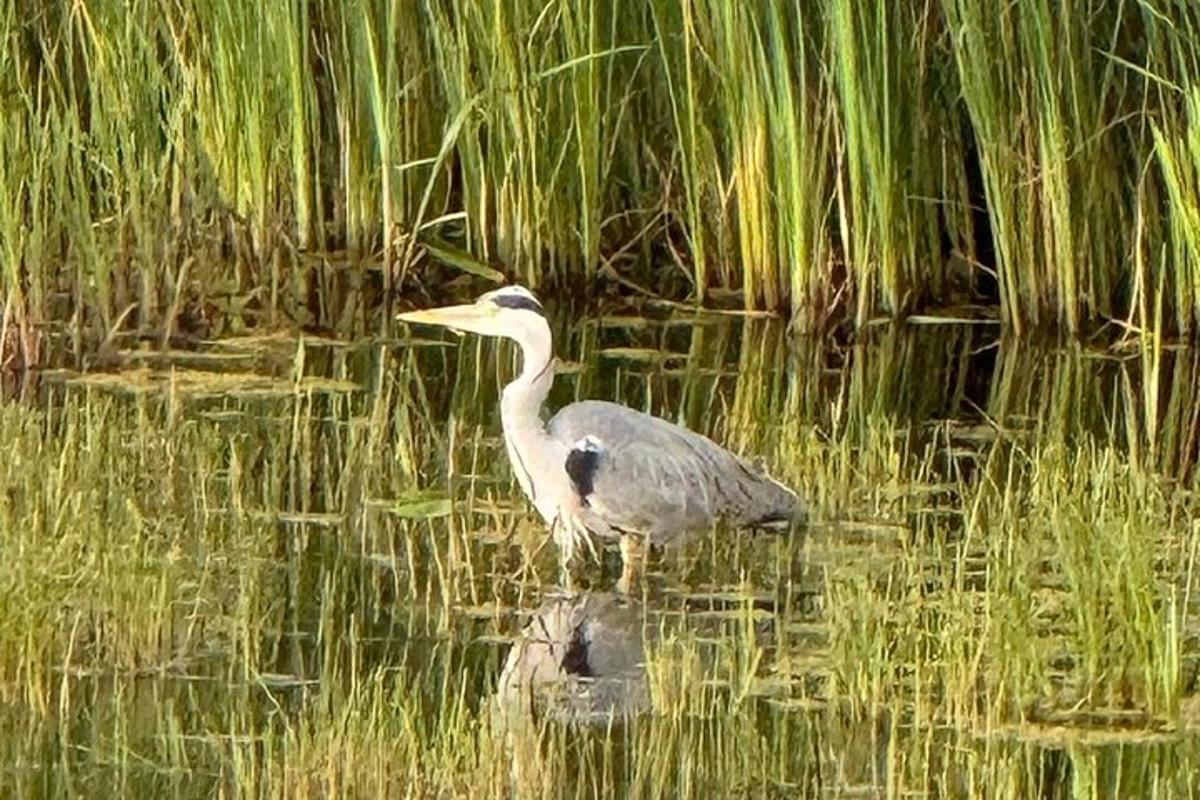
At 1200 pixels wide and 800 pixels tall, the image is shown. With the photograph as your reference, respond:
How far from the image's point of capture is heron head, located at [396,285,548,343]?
7297 mm

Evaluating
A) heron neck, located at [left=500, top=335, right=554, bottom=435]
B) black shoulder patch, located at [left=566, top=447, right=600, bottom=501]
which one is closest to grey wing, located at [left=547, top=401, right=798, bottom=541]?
black shoulder patch, located at [left=566, top=447, right=600, bottom=501]

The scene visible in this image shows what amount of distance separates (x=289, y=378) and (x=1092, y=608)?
373cm

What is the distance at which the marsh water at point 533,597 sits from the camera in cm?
526

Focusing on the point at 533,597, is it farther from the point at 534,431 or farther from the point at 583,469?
the point at 534,431

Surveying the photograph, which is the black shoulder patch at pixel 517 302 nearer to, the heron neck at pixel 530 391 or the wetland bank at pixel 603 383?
the heron neck at pixel 530 391

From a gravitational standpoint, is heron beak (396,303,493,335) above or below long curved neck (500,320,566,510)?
above

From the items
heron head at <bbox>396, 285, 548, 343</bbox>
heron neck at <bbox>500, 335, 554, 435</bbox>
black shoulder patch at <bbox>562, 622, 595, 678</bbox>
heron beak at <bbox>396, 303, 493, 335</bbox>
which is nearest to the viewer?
black shoulder patch at <bbox>562, 622, 595, 678</bbox>

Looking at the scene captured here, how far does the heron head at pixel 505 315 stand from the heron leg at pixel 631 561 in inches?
25.5

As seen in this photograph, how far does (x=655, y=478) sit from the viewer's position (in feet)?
22.3

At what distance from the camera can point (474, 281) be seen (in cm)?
1086

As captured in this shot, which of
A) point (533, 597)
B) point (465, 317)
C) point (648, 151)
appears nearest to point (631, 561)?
point (533, 597)

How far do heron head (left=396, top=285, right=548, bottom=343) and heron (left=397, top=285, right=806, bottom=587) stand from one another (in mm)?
242

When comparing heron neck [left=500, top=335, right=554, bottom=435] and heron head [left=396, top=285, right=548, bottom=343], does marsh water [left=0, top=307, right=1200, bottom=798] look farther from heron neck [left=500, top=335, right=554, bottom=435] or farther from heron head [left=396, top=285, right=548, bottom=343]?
heron head [left=396, top=285, right=548, bottom=343]

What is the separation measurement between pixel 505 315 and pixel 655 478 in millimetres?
787
